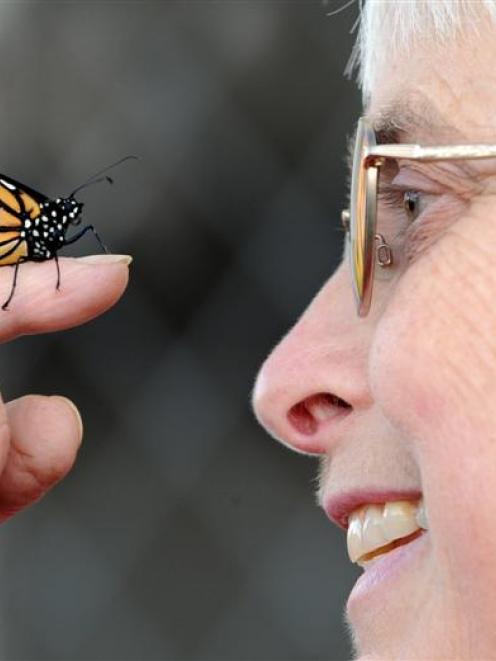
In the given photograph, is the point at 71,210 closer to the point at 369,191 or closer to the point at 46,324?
the point at 46,324

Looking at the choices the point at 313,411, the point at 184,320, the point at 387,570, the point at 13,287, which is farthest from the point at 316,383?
the point at 184,320

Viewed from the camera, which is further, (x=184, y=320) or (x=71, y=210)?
(x=184, y=320)

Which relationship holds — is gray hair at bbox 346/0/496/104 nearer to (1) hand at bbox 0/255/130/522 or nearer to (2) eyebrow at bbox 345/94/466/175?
(2) eyebrow at bbox 345/94/466/175

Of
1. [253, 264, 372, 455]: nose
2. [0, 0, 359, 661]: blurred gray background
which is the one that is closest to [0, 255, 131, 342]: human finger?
[253, 264, 372, 455]: nose

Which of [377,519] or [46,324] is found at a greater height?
[46,324]

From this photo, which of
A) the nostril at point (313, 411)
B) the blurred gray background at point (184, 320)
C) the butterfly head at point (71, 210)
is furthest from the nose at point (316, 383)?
the blurred gray background at point (184, 320)
